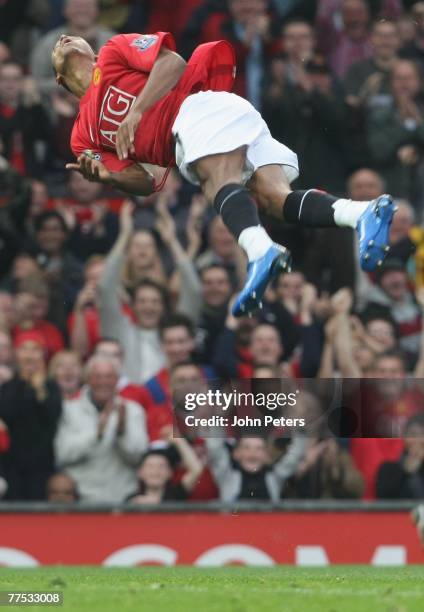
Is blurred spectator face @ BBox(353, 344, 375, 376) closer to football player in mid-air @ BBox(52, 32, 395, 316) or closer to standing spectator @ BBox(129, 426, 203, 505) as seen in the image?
standing spectator @ BBox(129, 426, 203, 505)

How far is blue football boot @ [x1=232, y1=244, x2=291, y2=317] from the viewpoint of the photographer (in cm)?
700

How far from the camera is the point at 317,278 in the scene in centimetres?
1160

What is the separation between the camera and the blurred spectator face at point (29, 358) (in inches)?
429

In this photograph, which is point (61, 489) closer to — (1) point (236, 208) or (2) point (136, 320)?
(2) point (136, 320)

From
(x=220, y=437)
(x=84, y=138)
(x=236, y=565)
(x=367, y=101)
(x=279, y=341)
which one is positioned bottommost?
(x=236, y=565)

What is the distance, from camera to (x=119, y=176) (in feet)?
26.5

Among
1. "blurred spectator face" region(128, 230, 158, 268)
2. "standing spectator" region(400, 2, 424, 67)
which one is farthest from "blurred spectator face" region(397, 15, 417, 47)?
"blurred spectator face" region(128, 230, 158, 268)

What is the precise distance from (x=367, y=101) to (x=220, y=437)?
3.30 m

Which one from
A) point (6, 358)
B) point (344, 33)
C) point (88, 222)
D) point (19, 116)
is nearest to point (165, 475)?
point (6, 358)

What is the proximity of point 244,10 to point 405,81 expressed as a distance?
1483mm

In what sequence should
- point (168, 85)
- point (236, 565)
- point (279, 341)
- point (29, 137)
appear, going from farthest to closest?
point (29, 137), point (279, 341), point (236, 565), point (168, 85)

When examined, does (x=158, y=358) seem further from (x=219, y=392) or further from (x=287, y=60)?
(x=287, y=60)

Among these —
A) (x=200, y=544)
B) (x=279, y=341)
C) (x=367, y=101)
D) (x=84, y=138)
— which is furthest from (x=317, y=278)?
(x=84, y=138)

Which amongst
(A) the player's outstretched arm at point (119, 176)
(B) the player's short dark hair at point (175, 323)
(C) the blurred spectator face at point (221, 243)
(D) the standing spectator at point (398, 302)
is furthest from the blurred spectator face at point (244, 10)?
(A) the player's outstretched arm at point (119, 176)
